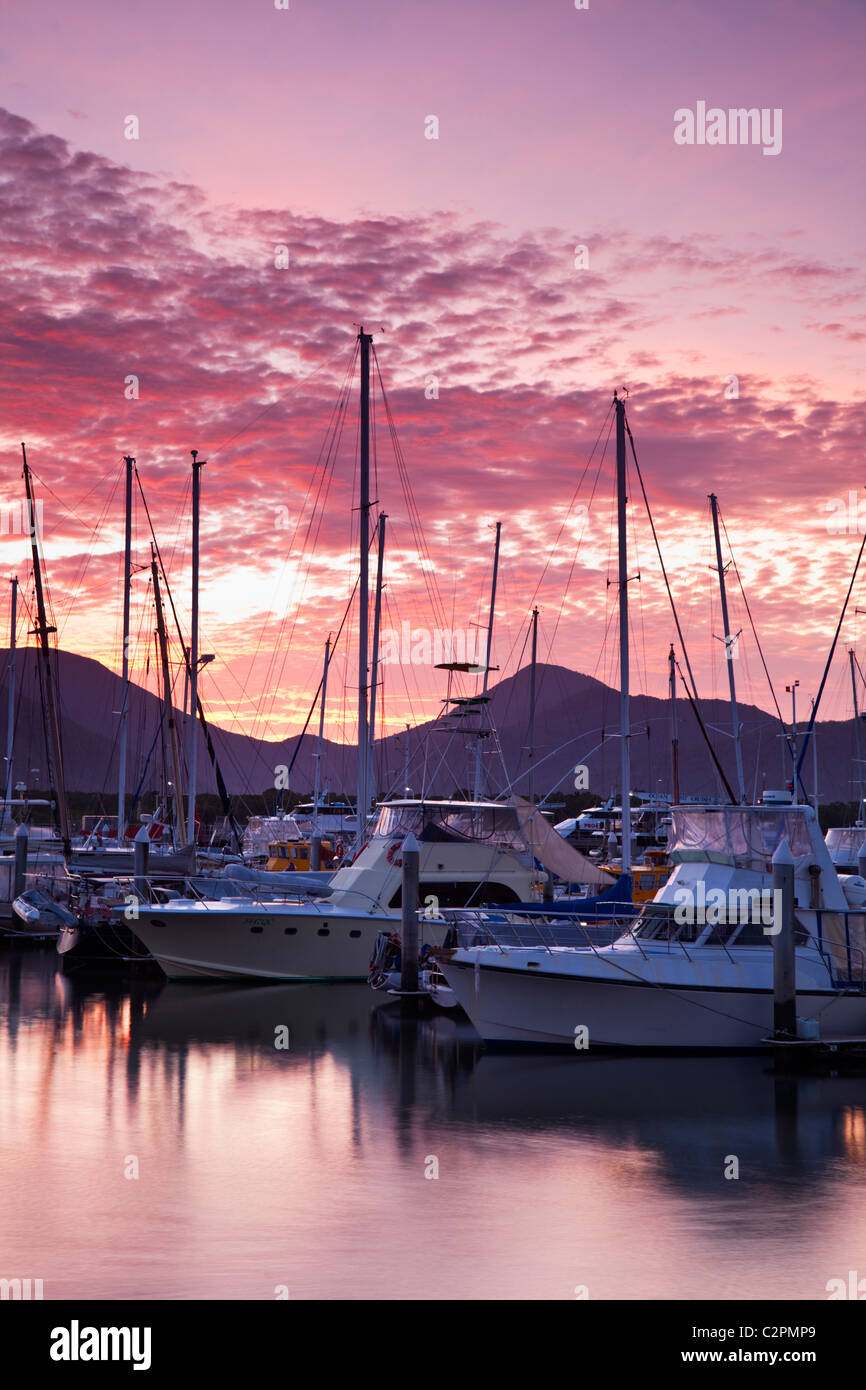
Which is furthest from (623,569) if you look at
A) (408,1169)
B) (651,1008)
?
(408,1169)

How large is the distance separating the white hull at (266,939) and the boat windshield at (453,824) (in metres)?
2.36

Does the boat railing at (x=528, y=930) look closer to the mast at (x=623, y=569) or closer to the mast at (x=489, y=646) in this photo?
the mast at (x=623, y=569)

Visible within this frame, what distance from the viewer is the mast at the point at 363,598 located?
32500 millimetres

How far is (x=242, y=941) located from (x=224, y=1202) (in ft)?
50.5

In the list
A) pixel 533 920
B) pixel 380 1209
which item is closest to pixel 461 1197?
pixel 380 1209

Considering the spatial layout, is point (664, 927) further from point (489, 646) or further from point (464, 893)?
point (489, 646)

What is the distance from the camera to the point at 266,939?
29328 mm

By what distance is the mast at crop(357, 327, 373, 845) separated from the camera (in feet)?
107

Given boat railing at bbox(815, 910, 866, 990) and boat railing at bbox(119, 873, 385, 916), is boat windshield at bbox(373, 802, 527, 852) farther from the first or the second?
boat railing at bbox(815, 910, 866, 990)

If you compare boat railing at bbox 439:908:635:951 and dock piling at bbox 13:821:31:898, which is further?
dock piling at bbox 13:821:31:898

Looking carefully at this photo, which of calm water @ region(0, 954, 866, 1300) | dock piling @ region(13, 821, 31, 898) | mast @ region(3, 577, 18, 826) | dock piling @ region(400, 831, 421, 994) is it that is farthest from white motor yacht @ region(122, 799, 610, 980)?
mast @ region(3, 577, 18, 826)

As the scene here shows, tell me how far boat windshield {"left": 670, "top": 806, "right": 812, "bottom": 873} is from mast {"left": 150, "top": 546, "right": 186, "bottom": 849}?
23804 millimetres

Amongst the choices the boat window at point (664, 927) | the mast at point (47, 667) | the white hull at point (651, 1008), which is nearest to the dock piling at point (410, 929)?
the white hull at point (651, 1008)

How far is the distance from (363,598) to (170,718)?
16.0 m
